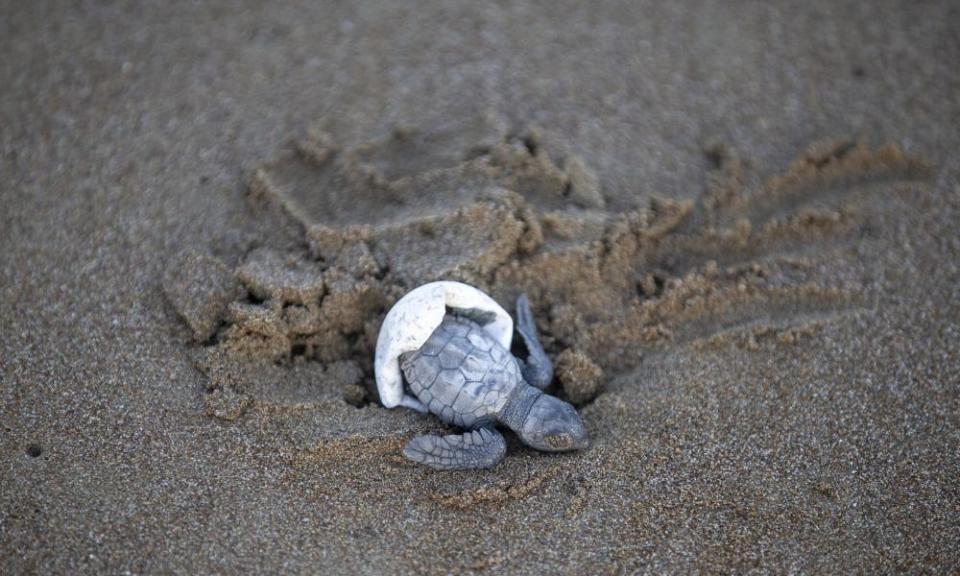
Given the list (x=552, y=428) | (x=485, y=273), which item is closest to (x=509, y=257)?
(x=485, y=273)

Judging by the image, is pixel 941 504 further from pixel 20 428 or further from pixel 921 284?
pixel 20 428

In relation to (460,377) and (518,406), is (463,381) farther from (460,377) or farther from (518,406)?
(518,406)

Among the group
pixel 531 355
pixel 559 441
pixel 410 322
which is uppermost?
pixel 410 322

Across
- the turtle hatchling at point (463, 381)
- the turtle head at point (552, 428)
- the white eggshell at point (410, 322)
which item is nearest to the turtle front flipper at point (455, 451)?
the turtle hatchling at point (463, 381)

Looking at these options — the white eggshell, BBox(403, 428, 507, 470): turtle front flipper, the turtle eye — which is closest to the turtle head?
the turtle eye

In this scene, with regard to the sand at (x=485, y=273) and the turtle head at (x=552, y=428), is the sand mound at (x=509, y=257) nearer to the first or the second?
the sand at (x=485, y=273)

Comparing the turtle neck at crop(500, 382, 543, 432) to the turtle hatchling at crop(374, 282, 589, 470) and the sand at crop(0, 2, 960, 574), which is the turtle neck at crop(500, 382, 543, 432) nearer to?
the turtle hatchling at crop(374, 282, 589, 470)
